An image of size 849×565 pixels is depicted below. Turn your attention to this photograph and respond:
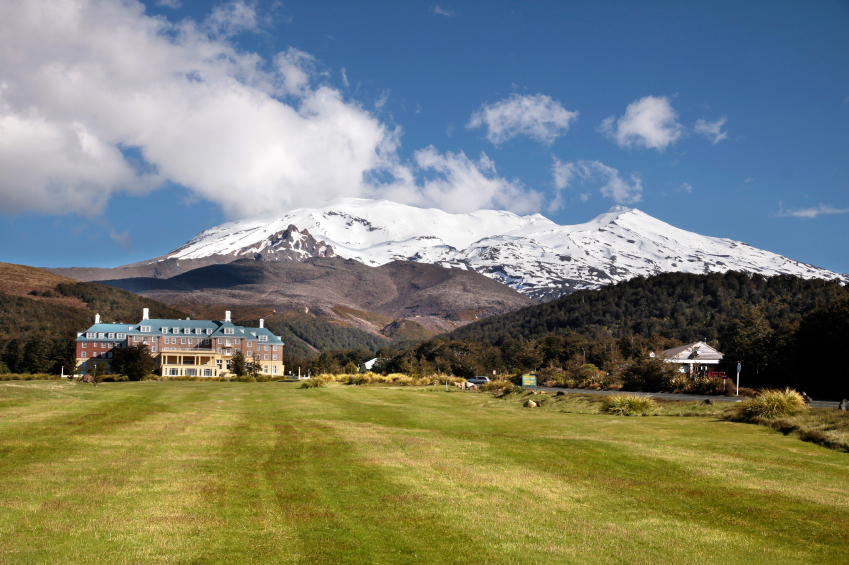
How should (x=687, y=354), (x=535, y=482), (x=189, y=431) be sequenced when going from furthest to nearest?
(x=687, y=354), (x=189, y=431), (x=535, y=482)

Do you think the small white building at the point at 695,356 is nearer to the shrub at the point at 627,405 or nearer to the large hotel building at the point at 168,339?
the shrub at the point at 627,405

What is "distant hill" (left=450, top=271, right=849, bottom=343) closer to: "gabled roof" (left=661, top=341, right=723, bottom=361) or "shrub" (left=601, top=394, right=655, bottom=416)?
"gabled roof" (left=661, top=341, right=723, bottom=361)

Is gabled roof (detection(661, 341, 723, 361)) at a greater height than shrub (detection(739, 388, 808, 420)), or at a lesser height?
lesser

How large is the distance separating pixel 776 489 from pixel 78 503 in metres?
12.2

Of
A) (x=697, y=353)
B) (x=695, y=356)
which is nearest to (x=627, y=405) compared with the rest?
(x=695, y=356)

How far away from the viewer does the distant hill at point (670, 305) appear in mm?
119750

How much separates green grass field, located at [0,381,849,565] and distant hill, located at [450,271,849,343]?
103646 mm

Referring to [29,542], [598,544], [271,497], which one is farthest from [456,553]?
[29,542]

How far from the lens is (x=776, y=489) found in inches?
458

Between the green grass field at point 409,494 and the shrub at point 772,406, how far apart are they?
74.2 inches

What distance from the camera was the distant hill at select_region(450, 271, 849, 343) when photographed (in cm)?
11975

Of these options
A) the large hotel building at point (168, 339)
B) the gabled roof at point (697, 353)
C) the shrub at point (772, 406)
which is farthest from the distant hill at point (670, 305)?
the shrub at point (772, 406)

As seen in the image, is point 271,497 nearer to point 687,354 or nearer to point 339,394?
point 339,394

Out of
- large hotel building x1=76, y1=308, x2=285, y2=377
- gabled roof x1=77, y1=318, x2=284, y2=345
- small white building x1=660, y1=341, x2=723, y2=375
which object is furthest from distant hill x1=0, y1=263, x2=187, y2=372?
small white building x1=660, y1=341, x2=723, y2=375
